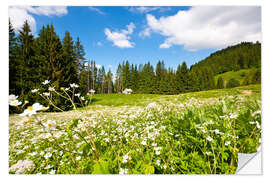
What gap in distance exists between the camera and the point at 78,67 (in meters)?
2.53

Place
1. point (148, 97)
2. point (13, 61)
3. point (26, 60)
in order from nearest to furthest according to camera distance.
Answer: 1. point (13, 61)
2. point (26, 60)
3. point (148, 97)

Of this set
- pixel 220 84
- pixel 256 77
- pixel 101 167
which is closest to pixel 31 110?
pixel 101 167

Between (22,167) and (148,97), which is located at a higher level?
(148,97)

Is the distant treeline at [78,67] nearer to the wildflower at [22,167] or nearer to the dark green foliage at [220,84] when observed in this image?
the dark green foliage at [220,84]

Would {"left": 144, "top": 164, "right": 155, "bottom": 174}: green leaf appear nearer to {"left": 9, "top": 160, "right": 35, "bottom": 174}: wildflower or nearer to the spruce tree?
{"left": 9, "top": 160, "right": 35, "bottom": 174}: wildflower

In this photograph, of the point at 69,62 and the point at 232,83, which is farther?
the point at 232,83

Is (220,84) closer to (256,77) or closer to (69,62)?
(256,77)

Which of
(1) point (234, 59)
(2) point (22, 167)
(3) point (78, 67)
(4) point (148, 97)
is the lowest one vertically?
(2) point (22, 167)

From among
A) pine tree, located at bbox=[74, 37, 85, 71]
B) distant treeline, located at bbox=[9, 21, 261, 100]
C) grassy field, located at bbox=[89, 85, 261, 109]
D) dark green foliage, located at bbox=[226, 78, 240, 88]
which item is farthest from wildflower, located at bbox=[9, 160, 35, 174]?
dark green foliage, located at bbox=[226, 78, 240, 88]

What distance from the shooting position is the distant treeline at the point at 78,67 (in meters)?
2.11

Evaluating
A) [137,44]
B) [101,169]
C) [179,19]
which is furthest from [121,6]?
[101,169]

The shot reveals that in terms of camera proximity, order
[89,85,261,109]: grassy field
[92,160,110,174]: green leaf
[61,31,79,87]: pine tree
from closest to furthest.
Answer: [92,160,110,174]: green leaf
[61,31,79,87]: pine tree
[89,85,261,109]: grassy field

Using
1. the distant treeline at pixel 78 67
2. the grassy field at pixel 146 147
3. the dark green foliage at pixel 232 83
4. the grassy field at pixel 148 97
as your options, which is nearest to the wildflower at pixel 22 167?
the grassy field at pixel 146 147

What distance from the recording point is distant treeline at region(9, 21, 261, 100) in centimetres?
211
